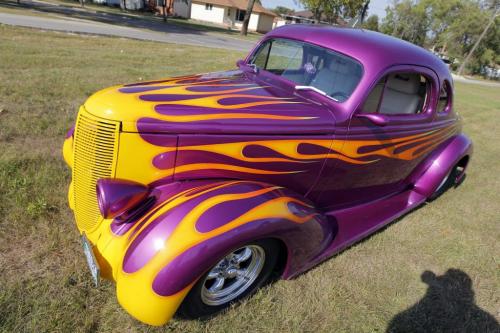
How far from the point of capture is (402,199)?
12.7ft

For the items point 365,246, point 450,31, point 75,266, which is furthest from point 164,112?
point 450,31

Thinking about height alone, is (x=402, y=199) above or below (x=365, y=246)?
above

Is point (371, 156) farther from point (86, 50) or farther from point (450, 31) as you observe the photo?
point (450, 31)

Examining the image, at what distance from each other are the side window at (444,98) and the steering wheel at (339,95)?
1549 millimetres

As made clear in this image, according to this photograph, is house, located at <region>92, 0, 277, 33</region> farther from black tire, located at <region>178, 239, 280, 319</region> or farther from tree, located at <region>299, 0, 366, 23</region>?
black tire, located at <region>178, 239, 280, 319</region>

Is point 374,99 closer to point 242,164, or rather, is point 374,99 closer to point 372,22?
point 242,164

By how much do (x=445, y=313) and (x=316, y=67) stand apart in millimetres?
2267

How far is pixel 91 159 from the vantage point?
7.21 feet

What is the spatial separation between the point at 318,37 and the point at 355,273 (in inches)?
83.9

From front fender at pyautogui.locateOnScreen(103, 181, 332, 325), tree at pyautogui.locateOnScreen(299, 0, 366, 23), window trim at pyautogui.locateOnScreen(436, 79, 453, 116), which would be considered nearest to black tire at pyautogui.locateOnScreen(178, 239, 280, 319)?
front fender at pyautogui.locateOnScreen(103, 181, 332, 325)

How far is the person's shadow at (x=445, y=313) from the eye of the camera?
2.63 meters

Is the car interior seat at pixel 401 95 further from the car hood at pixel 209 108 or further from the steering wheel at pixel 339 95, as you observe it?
the car hood at pixel 209 108

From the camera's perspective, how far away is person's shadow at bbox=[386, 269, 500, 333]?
2.63 meters

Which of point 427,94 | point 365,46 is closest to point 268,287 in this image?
point 365,46
